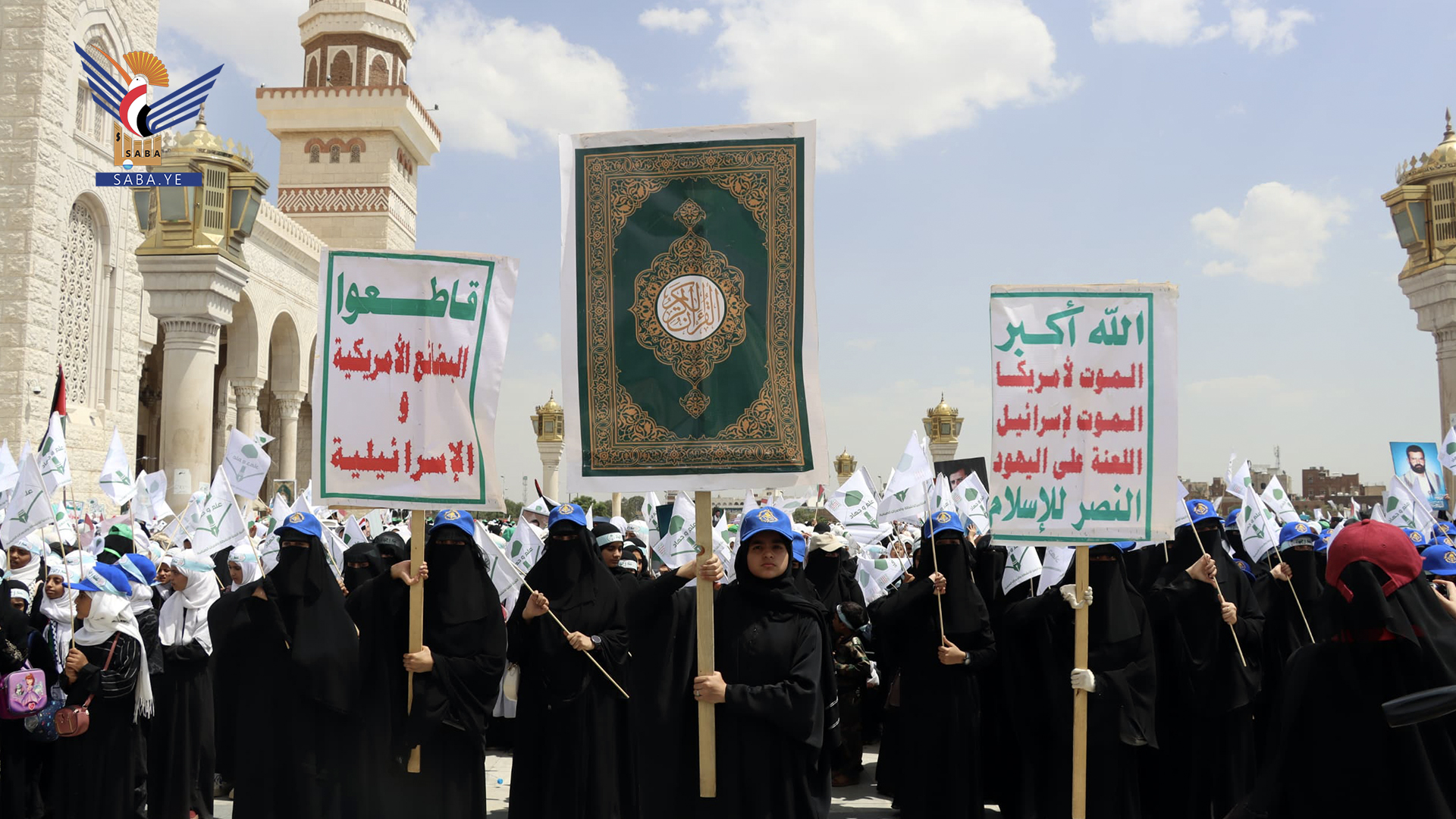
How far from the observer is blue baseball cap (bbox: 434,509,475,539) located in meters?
3.97

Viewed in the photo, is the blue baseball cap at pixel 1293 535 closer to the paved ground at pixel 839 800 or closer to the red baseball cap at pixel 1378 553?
the paved ground at pixel 839 800

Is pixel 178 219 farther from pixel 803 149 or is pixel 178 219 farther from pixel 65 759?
pixel 803 149

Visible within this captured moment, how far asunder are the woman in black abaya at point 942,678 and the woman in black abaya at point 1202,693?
0.77 m

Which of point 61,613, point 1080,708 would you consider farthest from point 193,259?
point 1080,708

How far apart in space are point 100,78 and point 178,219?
8898 millimetres

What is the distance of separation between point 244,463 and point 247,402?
1717 cm

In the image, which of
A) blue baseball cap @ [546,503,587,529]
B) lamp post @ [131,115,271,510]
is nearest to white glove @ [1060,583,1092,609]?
blue baseball cap @ [546,503,587,529]

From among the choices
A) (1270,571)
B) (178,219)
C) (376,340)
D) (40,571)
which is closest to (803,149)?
(376,340)

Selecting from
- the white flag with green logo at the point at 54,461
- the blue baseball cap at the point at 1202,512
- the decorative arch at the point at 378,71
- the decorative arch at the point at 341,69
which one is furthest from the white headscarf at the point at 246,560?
the decorative arch at the point at 341,69

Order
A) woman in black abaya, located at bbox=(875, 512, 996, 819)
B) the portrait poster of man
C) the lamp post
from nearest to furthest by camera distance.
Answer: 1. woman in black abaya, located at bbox=(875, 512, 996, 819)
2. the lamp post
3. the portrait poster of man

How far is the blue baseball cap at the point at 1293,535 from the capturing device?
5.64 m

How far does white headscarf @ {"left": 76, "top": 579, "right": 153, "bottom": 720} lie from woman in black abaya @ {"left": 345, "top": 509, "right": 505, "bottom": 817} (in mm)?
1288

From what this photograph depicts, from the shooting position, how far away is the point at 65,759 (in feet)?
15.0

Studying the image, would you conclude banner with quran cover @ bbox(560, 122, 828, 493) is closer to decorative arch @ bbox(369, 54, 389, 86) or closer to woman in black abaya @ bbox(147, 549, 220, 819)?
woman in black abaya @ bbox(147, 549, 220, 819)
